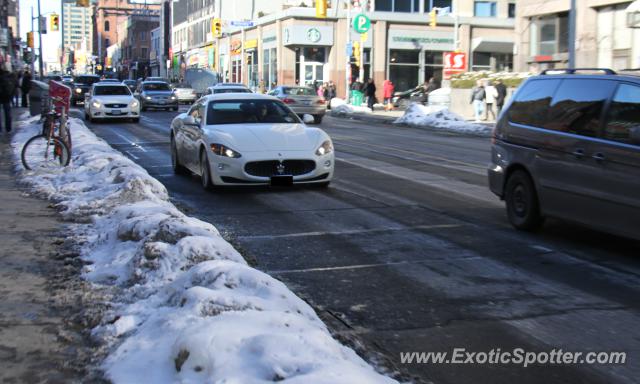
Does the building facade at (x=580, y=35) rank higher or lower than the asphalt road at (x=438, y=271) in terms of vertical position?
higher

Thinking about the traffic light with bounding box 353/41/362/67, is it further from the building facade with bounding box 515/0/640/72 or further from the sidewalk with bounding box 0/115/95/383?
the sidewalk with bounding box 0/115/95/383

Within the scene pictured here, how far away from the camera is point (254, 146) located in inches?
421

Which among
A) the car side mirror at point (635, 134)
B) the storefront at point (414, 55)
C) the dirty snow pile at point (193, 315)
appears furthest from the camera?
the storefront at point (414, 55)

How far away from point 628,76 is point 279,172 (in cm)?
521

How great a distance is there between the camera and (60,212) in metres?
8.81

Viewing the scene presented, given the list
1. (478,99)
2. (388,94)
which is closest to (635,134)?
(478,99)

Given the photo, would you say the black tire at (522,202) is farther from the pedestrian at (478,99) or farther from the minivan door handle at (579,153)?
the pedestrian at (478,99)

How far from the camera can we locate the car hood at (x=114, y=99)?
28.4 meters

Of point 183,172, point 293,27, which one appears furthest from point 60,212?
point 293,27

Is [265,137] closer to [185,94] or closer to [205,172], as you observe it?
[205,172]

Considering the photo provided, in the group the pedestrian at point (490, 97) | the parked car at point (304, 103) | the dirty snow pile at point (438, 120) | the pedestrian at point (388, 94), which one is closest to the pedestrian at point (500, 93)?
the pedestrian at point (490, 97)

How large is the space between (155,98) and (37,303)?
34.2m

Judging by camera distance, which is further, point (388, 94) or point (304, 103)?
point (388, 94)

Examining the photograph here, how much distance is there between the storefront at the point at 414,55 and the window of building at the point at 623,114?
170 ft
